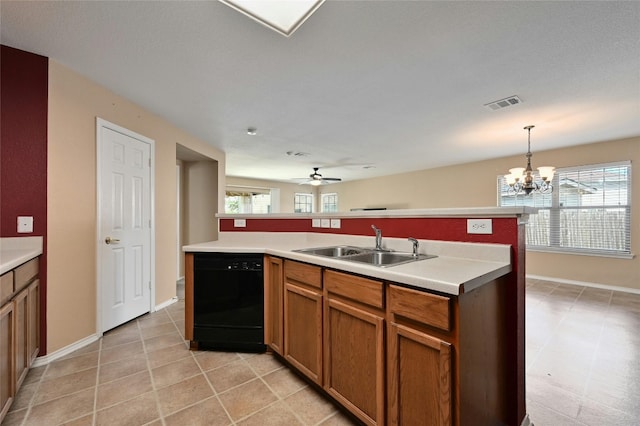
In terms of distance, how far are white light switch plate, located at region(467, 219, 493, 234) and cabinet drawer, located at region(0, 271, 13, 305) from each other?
261 cm

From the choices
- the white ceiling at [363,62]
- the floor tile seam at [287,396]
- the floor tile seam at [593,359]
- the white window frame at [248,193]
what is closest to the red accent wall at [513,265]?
the floor tile seam at [593,359]

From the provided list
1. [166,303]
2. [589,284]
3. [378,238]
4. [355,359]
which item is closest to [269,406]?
[355,359]

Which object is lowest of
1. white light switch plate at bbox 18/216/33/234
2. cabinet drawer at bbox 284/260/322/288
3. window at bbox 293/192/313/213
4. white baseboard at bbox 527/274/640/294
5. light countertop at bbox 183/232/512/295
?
white baseboard at bbox 527/274/640/294

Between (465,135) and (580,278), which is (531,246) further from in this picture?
(465,135)

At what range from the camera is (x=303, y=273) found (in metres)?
1.87

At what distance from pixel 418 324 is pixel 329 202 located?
28.8 ft

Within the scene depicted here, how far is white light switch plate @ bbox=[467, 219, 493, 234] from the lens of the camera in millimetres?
1566

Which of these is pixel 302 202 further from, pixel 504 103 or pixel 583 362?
pixel 583 362

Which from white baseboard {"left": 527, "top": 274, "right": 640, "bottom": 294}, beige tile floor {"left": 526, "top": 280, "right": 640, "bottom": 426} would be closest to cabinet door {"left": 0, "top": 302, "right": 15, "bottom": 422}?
beige tile floor {"left": 526, "top": 280, "right": 640, "bottom": 426}

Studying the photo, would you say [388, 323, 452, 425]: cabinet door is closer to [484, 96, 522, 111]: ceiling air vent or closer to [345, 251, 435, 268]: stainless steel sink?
[345, 251, 435, 268]: stainless steel sink

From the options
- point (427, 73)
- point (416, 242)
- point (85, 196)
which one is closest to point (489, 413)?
point (416, 242)

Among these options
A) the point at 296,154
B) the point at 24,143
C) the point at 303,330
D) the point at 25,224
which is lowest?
the point at 303,330

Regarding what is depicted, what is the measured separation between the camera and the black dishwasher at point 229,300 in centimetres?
225

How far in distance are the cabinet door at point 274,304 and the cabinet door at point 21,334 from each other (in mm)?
1487
